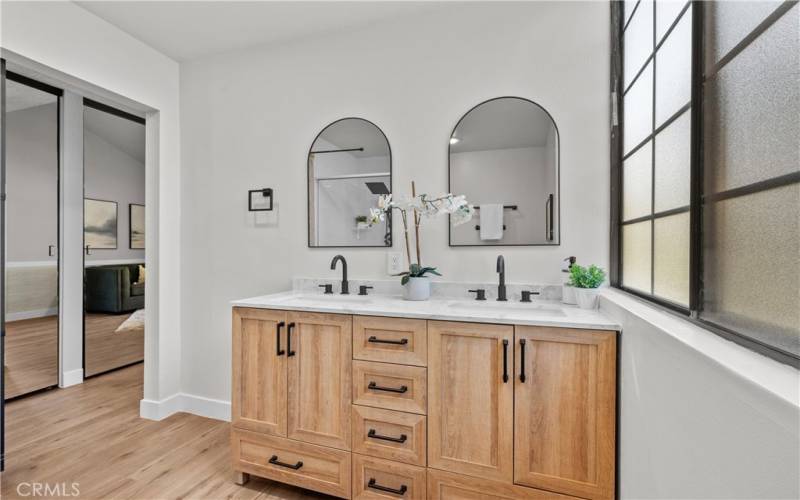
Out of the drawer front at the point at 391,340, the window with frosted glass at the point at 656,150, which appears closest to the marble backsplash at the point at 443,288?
the window with frosted glass at the point at 656,150

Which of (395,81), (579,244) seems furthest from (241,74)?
(579,244)

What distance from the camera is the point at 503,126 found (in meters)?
2.04

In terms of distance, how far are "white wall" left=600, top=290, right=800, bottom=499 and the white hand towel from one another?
833 mm

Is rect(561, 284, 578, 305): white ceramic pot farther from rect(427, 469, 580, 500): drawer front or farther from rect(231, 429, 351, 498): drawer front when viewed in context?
rect(231, 429, 351, 498): drawer front

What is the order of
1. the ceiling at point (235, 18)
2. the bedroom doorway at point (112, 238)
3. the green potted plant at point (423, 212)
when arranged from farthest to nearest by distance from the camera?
the bedroom doorway at point (112, 238) → the ceiling at point (235, 18) → the green potted plant at point (423, 212)

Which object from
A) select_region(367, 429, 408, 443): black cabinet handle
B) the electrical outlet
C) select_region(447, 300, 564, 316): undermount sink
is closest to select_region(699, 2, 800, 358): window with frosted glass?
select_region(447, 300, 564, 316): undermount sink

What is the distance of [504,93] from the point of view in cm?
204

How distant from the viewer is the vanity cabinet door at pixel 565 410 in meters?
1.36

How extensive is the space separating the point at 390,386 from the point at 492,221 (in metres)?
1.01

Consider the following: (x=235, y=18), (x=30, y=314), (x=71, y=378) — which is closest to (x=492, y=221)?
(x=235, y=18)

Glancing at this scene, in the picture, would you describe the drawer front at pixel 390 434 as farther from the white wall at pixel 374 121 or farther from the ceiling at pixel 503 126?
the ceiling at pixel 503 126

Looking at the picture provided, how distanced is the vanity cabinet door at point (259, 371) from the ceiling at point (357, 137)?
43.0 inches

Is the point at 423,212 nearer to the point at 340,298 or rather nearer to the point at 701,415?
the point at 340,298

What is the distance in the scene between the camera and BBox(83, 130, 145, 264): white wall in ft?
16.4
